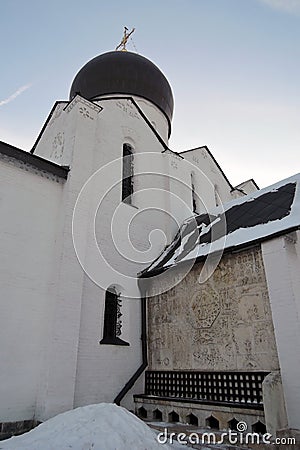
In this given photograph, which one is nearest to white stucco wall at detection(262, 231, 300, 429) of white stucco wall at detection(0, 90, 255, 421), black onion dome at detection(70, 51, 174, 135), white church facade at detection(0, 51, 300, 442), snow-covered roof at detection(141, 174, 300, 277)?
white church facade at detection(0, 51, 300, 442)

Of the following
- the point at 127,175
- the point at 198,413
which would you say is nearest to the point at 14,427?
the point at 198,413

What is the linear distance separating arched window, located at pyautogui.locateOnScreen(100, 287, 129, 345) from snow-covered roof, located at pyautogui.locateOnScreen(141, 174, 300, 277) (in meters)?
1.17

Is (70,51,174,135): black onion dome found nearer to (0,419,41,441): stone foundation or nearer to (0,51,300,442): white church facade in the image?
(0,51,300,442): white church facade

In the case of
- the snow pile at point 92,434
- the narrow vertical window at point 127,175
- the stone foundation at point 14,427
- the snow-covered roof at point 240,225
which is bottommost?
the stone foundation at point 14,427

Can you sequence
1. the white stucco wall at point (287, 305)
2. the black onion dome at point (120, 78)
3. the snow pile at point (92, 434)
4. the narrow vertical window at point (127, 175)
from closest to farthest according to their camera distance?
the snow pile at point (92, 434)
the white stucco wall at point (287, 305)
the narrow vertical window at point (127, 175)
the black onion dome at point (120, 78)

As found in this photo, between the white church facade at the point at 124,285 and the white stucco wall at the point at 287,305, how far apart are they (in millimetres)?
22

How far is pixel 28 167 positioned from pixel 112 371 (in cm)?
584

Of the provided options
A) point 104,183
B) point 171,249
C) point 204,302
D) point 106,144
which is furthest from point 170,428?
point 106,144

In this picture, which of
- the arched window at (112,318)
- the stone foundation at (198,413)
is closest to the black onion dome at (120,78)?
the arched window at (112,318)

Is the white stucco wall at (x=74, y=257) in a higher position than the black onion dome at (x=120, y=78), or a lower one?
lower

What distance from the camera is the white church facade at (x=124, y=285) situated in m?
7.07

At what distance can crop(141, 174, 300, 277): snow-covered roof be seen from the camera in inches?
305

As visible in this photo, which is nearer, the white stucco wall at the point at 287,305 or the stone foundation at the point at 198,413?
the white stucco wall at the point at 287,305

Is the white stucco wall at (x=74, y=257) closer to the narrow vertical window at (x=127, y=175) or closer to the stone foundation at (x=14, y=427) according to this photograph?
the stone foundation at (x=14, y=427)
